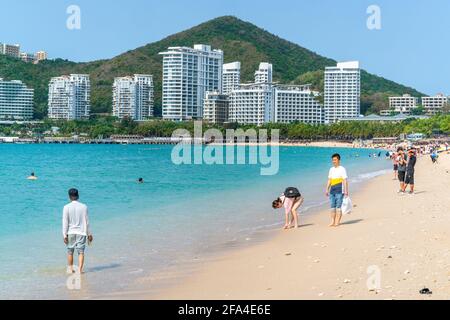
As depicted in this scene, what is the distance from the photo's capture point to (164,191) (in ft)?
101

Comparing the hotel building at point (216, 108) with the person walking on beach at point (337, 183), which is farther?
the hotel building at point (216, 108)

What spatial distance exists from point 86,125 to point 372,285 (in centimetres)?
18556

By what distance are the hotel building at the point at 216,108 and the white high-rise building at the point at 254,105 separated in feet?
9.14

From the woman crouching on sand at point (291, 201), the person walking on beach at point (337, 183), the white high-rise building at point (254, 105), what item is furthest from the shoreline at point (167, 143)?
the person walking on beach at point (337, 183)

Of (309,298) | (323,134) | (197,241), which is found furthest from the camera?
(323,134)

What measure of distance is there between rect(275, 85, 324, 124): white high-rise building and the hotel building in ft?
55.0

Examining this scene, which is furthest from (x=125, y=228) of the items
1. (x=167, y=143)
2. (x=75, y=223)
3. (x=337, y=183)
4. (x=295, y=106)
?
(x=295, y=106)

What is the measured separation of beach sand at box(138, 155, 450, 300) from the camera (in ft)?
27.4

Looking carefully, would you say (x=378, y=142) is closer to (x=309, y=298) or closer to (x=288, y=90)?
(x=288, y=90)

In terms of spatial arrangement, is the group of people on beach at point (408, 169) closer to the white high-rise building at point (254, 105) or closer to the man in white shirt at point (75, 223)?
the man in white shirt at point (75, 223)

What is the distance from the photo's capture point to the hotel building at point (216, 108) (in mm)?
192000

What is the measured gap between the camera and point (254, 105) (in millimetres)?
189000

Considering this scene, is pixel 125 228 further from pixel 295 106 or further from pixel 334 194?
pixel 295 106
